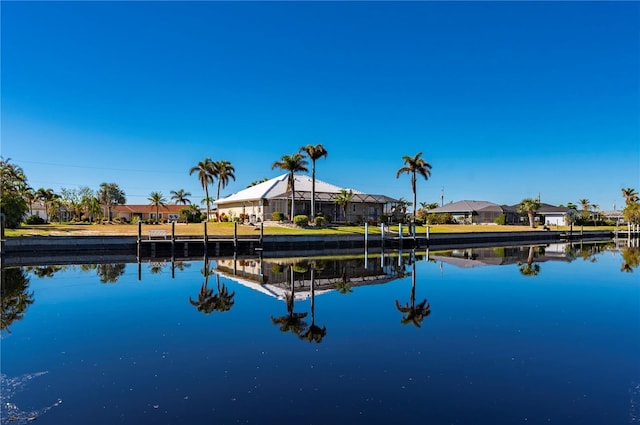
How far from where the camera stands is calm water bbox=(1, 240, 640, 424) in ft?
23.5

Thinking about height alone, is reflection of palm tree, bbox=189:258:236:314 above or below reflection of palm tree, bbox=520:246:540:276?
below

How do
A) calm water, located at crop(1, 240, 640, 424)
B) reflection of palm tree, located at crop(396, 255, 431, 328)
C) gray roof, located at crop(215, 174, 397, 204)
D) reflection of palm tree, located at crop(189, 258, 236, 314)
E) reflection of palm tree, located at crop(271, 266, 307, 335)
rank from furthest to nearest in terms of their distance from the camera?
1. gray roof, located at crop(215, 174, 397, 204)
2. reflection of palm tree, located at crop(189, 258, 236, 314)
3. reflection of palm tree, located at crop(396, 255, 431, 328)
4. reflection of palm tree, located at crop(271, 266, 307, 335)
5. calm water, located at crop(1, 240, 640, 424)

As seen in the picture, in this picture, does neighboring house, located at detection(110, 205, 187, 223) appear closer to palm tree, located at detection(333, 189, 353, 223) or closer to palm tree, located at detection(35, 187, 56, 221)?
palm tree, located at detection(35, 187, 56, 221)

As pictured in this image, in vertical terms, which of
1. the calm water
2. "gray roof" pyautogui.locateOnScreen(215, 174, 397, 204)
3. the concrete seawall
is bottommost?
the calm water

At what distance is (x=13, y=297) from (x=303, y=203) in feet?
137

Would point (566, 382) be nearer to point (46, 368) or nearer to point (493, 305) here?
point (493, 305)

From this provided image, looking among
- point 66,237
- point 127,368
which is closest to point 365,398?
point 127,368

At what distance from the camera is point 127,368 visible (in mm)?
8984

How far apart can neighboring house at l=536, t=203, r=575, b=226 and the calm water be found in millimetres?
79139

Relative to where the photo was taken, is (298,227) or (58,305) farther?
(298,227)

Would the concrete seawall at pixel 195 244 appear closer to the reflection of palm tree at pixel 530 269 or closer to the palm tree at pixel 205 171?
the reflection of palm tree at pixel 530 269

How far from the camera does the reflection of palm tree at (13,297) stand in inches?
531

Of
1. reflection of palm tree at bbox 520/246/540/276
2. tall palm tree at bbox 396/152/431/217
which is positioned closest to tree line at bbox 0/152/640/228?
tall palm tree at bbox 396/152/431/217

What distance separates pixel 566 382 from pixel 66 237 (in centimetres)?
3470
